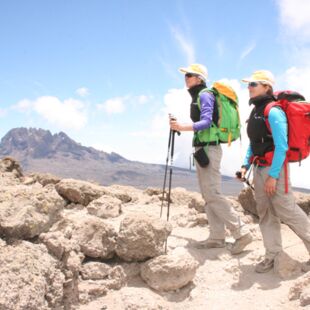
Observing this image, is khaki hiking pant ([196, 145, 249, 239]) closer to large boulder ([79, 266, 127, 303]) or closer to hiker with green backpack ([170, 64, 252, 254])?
hiker with green backpack ([170, 64, 252, 254])

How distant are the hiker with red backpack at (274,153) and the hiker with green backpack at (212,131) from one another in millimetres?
737

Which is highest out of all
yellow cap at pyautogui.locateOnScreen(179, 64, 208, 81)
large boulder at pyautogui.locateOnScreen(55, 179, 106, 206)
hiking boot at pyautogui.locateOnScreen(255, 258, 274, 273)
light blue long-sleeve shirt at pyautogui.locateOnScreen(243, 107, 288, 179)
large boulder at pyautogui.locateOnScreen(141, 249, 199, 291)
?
yellow cap at pyautogui.locateOnScreen(179, 64, 208, 81)

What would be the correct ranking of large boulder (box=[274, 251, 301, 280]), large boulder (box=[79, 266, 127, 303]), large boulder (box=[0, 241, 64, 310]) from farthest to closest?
large boulder (box=[274, 251, 301, 280]) < large boulder (box=[79, 266, 127, 303]) < large boulder (box=[0, 241, 64, 310])

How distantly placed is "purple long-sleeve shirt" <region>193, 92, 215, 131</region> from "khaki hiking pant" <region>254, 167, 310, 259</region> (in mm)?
1240

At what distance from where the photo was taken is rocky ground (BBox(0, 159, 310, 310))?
5652 millimetres

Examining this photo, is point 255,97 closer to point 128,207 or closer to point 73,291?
point 73,291

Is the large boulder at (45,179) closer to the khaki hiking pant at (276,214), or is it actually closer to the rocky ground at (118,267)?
the rocky ground at (118,267)

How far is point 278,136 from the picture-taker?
6.57 m

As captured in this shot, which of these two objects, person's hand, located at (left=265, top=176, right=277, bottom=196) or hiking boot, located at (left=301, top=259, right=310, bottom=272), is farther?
hiking boot, located at (left=301, top=259, right=310, bottom=272)

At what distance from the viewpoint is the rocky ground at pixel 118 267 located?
18.5 feet

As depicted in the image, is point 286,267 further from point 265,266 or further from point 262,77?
point 262,77

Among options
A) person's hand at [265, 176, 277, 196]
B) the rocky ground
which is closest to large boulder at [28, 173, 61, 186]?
the rocky ground

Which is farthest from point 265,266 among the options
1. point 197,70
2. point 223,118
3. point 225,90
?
point 197,70

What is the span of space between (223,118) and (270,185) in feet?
5.72
